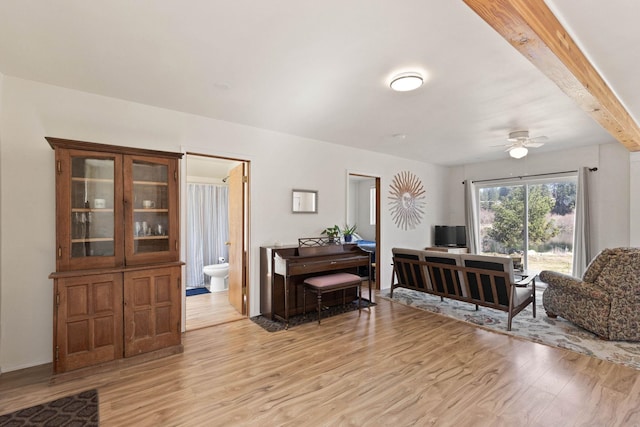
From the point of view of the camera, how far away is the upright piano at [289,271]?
11.9ft

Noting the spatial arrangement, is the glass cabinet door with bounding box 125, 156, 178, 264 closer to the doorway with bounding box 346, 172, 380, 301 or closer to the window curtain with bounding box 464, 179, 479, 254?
the doorway with bounding box 346, 172, 380, 301

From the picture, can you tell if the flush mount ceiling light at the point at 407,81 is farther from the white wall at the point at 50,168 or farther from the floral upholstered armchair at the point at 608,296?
the floral upholstered armchair at the point at 608,296

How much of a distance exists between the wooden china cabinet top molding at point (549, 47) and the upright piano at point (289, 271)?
9.55 ft

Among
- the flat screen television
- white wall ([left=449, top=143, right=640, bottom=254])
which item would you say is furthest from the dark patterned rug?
white wall ([left=449, top=143, right=640, bottom=254])

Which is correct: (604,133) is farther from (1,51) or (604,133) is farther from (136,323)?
(1,51)

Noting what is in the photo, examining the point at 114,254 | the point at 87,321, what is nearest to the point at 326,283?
the point at 114,254

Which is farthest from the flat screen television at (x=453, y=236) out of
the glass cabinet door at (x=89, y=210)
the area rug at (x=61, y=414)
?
the area rug at (x=61, y=414)

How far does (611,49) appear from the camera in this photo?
206cm

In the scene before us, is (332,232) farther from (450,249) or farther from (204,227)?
(450,249)

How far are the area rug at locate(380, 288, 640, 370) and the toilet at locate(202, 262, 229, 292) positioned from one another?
9.49 feet

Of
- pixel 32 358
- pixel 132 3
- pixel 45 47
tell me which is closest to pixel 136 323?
pixel 32 358

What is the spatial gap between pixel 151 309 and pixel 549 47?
3.66 meters

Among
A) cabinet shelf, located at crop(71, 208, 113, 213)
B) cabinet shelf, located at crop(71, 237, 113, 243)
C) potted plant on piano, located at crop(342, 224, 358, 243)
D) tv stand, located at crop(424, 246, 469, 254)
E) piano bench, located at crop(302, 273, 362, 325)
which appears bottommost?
piano bench, located at crop(302, 273, 362, 325)

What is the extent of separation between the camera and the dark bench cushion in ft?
12.1
